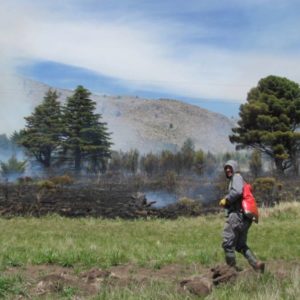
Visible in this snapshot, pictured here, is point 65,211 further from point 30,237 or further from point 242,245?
point 242,245

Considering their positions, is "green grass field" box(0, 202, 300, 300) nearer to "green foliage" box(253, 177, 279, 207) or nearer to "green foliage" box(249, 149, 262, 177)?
"green foliage" box(253, 177, 279, 207)

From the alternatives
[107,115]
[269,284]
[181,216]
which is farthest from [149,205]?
[107,115]

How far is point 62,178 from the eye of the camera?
41.1 m

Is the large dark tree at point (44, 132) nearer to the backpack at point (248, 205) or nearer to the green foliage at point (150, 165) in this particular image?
the green foliage at point (150, 165)

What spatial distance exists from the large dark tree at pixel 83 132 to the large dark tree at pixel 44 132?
1.16 meters

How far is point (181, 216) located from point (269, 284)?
1641cm

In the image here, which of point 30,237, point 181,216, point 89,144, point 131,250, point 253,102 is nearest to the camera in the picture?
point 131,250

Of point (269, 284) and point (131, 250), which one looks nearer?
point (269, 284)

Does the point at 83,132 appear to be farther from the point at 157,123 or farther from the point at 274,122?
the point at 157,123

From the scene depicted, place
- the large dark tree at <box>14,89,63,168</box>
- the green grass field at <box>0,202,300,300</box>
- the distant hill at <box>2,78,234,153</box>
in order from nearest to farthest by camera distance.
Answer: the green grass field at <box>0,202,300,300</box>, the large dark tree at <box>14,89,63,168</box>, the distant hill at <box>2,78,234,153</box>

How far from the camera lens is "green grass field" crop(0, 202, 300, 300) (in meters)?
7.09

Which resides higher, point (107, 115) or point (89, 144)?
point (107, 115)

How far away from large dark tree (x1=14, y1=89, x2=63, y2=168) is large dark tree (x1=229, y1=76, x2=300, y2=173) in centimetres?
1833

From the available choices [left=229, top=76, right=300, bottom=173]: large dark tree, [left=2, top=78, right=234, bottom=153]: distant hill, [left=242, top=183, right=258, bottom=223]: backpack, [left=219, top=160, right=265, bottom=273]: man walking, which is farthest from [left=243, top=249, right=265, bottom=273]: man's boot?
[left=2, top=78, right=234, bottom=153]: distant hill
